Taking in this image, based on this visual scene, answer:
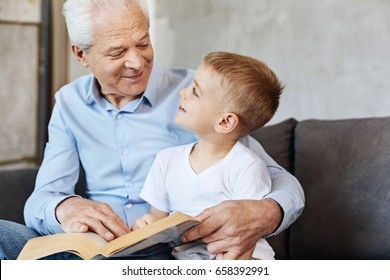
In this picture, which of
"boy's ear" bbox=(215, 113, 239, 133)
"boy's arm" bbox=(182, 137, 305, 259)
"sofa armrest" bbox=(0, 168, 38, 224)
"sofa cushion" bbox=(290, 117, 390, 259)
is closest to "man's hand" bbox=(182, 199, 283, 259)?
"boy's arm" bbox=(182, 137, 305, 259)

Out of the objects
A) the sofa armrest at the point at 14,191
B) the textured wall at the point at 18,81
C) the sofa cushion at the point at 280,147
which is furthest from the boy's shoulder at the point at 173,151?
the textured wall at the point at 18,81

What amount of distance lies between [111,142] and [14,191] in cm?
48

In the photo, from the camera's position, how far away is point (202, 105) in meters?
1.64

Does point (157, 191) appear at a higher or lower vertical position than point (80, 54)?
lower

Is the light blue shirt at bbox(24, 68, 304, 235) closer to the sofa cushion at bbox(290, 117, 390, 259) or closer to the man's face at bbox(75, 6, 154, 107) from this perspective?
the man's face at bbox(75, 6, 154, 107)

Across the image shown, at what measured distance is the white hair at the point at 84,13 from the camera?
5.93 ft

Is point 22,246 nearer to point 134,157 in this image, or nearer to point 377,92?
point 134,157

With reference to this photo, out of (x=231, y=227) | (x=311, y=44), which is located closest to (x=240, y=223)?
(x=231, y=227)

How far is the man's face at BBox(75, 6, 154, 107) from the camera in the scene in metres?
1.81

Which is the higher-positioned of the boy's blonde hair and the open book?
the boy's blonde hair

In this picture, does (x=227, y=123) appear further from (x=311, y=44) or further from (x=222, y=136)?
(x=311, y=44)

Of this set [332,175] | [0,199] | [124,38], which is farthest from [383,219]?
[0,199]

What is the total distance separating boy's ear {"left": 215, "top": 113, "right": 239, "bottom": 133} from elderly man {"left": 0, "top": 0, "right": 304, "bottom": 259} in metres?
0.20

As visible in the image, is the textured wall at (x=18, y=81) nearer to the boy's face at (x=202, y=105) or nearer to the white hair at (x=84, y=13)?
the white hair at (x=84, y=13)
